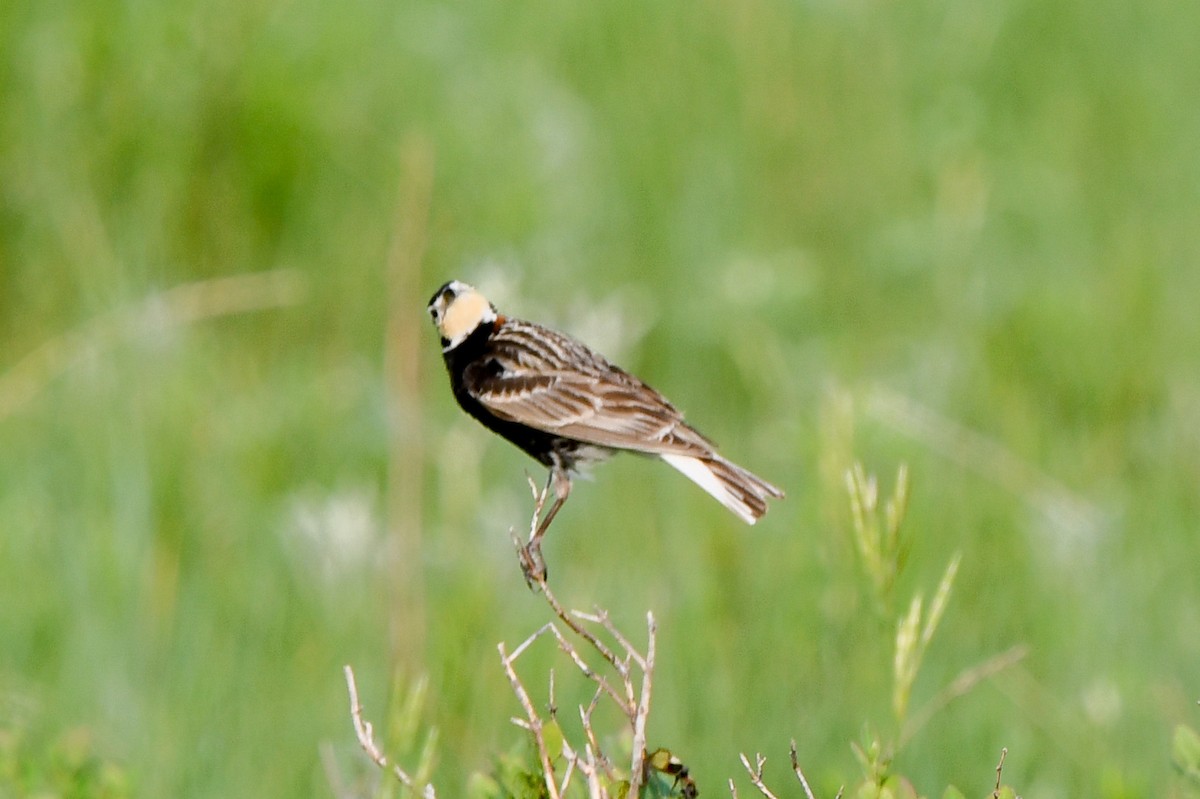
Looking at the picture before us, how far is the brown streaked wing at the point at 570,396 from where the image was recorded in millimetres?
3775

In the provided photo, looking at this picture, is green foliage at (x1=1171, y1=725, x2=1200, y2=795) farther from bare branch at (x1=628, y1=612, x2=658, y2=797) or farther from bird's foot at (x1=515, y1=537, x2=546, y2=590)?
bird's foot at (x1=515, y1=537, x2=546, y2=590)

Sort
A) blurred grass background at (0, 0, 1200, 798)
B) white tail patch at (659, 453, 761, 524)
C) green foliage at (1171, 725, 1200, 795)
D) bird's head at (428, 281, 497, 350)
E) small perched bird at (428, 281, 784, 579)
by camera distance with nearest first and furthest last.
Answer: green foliage at (1171, 725, 1200, 795), white tail patch at (659, 453, 761, 524), small perched bird at (428, 281, 784, 579), bird's head at (428, 281, 497, 350), blurred grass background at (0, 0, 1200, 798)

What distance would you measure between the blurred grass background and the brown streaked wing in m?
0.23

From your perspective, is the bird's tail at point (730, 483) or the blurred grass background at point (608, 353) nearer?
the bird's tail at point (730, 483)

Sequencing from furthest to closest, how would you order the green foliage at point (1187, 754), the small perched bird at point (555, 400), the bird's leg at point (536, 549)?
the small perched bird at point (555, 400) → the bird's leg at point (536, 549) → the green foliage at point (1187, 754)

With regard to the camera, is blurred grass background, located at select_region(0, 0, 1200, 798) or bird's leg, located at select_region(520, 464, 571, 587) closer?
bird's leg, located at select_region(520, 464, 571, 587)

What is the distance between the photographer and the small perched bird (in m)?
3.74

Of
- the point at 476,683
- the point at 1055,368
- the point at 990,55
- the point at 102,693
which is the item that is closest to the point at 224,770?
the point at 102,693

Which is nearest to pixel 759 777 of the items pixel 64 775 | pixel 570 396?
pixel 64 775

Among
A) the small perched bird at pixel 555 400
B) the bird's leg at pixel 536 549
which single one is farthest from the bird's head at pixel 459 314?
the bird's leg at pixel 536 549

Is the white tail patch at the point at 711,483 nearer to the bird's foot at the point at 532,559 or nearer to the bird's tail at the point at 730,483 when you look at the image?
the bird's tail at the point at 730,483

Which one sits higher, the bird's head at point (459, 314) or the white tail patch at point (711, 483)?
the bird's head at point (459, 314)

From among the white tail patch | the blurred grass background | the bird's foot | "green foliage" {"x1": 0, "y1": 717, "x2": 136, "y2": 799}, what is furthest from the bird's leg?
"green foliage" {"x1": 0, "y1": 717, "x2": 136, "y2": 799}

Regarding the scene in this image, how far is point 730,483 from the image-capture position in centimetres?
356
